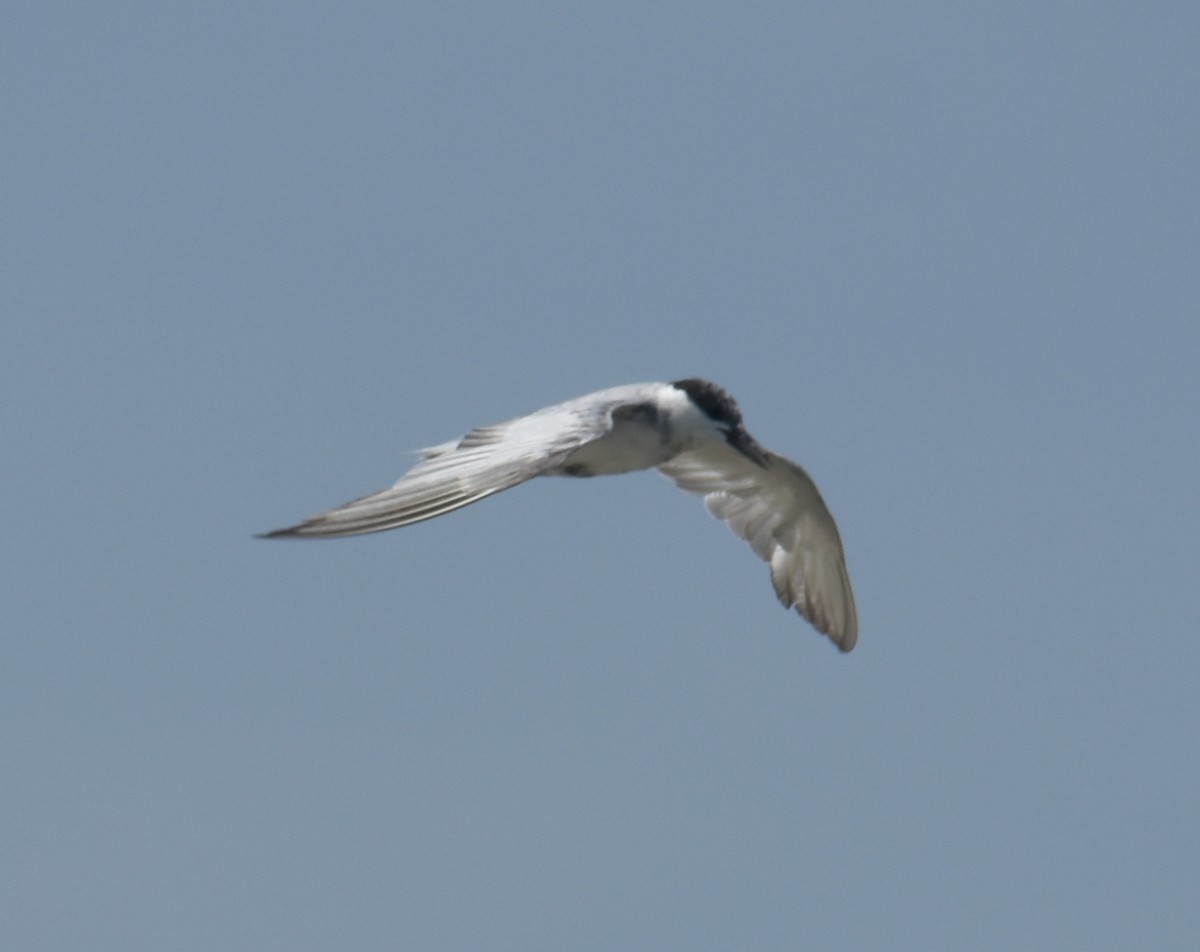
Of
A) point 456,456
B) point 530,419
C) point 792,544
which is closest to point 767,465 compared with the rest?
point 792,544

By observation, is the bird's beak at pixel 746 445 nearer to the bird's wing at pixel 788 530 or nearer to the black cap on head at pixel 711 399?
the black cap on head at pixel 711 399

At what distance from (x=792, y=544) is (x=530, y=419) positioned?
15.3 feet

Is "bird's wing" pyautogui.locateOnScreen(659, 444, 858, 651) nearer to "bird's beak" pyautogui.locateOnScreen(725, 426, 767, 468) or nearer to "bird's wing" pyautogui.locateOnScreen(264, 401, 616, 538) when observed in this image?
"bird's beak" pyautogui.locateOnScreen(725, 426, 767, 468)

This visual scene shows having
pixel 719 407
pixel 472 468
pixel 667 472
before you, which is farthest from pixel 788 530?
pixel 472 468

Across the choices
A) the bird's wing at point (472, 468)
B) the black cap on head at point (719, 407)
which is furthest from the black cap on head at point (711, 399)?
the bird's wing at point (472, 468)

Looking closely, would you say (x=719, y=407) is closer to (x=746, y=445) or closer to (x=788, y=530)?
(x=746, y=445)

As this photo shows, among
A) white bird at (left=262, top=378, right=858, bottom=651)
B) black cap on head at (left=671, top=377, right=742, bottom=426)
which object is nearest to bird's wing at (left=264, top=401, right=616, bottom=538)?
white bird at (left=262, top=378, right=858, bottom=651)

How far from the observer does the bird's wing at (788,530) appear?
19391mm

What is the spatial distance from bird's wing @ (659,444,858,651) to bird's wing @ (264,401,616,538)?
354 centimetres

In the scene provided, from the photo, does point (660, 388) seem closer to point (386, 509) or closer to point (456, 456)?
A: point (456, 456)

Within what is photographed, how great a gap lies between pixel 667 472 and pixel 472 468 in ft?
19.5

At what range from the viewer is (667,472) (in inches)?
785

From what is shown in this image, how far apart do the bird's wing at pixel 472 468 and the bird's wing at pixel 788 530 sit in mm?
3539

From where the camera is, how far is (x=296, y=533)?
1187 cm
